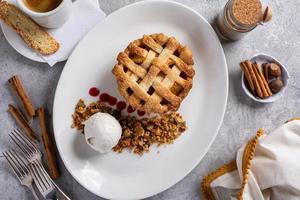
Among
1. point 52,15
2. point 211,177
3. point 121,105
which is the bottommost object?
point 211,177

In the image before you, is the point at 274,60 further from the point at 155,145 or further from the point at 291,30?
the point at 155,145

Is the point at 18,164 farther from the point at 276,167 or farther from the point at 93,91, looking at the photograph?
the point at 276,167

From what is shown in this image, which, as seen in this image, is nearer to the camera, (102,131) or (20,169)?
(102,131)

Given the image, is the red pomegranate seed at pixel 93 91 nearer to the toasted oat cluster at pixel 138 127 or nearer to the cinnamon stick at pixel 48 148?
the toasted oat cluster at pixel 138 127

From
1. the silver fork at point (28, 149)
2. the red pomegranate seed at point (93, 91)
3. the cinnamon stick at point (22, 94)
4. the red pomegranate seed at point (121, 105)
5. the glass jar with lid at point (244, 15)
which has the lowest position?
the silver fork at point (28, 149)

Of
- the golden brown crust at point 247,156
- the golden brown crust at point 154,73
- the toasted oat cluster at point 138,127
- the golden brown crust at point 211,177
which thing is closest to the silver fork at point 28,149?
the toasted oat cluster at point 138,127

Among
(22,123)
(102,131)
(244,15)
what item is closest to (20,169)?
(22,123)

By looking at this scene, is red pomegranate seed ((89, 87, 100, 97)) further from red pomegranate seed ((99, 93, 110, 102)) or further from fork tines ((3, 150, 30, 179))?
fork tines ((3, 150, 30, 179))

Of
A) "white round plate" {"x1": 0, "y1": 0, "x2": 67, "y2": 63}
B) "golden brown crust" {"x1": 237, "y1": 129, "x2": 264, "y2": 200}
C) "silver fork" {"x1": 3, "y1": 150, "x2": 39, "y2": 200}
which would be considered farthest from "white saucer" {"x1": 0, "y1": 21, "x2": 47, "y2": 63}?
"golden brown crust" {"x1": 237, "y1": 129, "x2": 264, "y2": 200}
